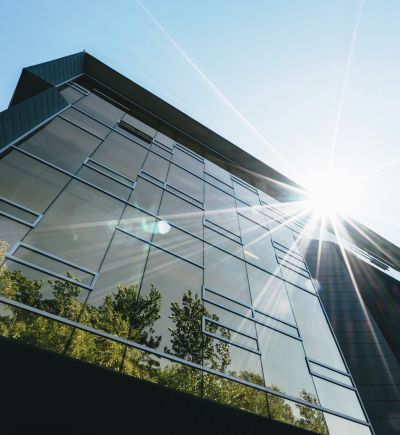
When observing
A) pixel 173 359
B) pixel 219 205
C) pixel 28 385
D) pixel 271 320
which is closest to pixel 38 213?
pixel 28 385

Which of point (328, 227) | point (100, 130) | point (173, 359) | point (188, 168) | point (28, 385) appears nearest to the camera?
point (28, 385)

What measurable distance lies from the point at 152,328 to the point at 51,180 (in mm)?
4417

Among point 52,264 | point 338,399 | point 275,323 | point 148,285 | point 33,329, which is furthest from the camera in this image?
point 275,323

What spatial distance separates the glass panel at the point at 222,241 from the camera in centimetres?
965

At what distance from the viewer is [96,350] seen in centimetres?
464

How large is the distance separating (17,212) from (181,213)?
500 centimetres

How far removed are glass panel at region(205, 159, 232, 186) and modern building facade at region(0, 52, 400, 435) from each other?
353 millimetres

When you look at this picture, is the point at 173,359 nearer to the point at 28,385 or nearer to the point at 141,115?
the point at 28,385

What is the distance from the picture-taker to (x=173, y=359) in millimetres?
5441

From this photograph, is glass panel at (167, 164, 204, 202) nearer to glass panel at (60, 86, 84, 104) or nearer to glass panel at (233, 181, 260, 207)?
glass panel at (233, 181, 260, 207)

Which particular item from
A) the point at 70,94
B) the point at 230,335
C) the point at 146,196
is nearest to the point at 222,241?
the point at 146,196

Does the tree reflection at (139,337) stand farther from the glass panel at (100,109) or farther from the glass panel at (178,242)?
the glass panel at (100,109)

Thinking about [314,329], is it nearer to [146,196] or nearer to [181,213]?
[181,213]

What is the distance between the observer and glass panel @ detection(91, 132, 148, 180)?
9.12 metres
